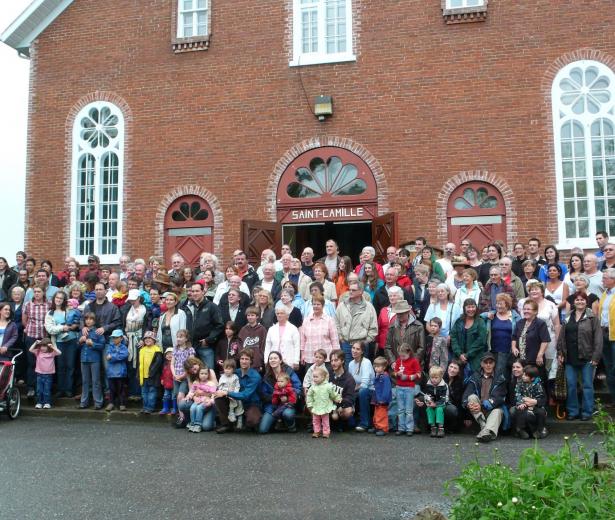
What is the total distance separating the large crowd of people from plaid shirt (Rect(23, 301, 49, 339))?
0.03 meters

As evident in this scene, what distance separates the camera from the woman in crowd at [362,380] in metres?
9.07

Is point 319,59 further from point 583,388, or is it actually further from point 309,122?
point 583,388

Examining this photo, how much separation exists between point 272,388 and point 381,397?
4.76ft

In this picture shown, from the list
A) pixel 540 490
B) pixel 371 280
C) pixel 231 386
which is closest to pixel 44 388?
pixel 231 386

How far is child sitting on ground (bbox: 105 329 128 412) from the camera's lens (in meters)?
10.3

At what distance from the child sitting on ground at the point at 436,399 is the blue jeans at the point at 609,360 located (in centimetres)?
217

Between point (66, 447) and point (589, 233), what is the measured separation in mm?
9671

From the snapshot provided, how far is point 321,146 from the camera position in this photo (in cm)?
1423

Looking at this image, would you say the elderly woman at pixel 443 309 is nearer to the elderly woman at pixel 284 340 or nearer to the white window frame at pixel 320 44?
the elderly woman at pixel 284 340

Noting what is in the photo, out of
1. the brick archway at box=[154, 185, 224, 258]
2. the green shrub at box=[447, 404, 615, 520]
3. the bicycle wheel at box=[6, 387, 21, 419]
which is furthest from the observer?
the brick archway at box=[154, 185, 224, 258]

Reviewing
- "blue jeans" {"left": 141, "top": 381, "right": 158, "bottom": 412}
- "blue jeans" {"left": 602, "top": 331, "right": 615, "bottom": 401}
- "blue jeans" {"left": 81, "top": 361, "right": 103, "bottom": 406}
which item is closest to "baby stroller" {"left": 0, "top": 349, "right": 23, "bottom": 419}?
"blue jeans" {"left": 81, "top": 361, "right": 103, "bottom": 406}

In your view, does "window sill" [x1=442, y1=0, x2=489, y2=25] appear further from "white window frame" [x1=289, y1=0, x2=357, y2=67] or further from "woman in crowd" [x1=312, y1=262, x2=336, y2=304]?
"woman in crowd" [x1=312, y1=262, x2=336, y2=304]

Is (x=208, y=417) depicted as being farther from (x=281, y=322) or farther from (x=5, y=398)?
(x=5, y=398)

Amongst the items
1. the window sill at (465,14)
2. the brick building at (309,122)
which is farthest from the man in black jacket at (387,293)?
the window sill at (465,14)
